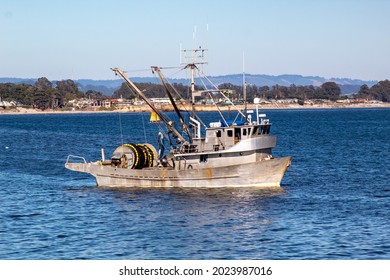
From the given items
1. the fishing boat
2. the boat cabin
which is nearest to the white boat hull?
the fishing boat

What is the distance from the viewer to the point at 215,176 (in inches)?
2244

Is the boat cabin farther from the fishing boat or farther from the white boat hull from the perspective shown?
the white boat hull

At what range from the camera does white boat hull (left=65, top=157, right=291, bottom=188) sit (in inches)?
2227

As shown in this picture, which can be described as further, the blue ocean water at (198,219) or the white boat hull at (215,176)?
the white boat hull at (215,176)

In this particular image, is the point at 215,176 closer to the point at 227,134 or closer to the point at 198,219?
the point at 227,134

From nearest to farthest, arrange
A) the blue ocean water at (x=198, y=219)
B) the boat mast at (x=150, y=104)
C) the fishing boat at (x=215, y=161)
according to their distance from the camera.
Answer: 1. the blue ocean water at (x=198, y=219)
2. the fishing boat at (x=215, y=161)
3. the boat mast at (x=150, y=104)

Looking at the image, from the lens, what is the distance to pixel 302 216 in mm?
47438

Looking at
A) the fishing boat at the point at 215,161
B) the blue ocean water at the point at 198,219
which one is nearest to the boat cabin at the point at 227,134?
the fishing boat at the point at 215,161

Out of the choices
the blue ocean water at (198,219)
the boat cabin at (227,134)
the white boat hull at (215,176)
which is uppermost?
→ the boat cabin at (227,134)

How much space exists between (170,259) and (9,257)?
295 inches

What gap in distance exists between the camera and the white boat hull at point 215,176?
56562 mm

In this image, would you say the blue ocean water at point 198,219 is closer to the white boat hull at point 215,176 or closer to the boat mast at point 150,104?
the white boat hull at point 215,176
